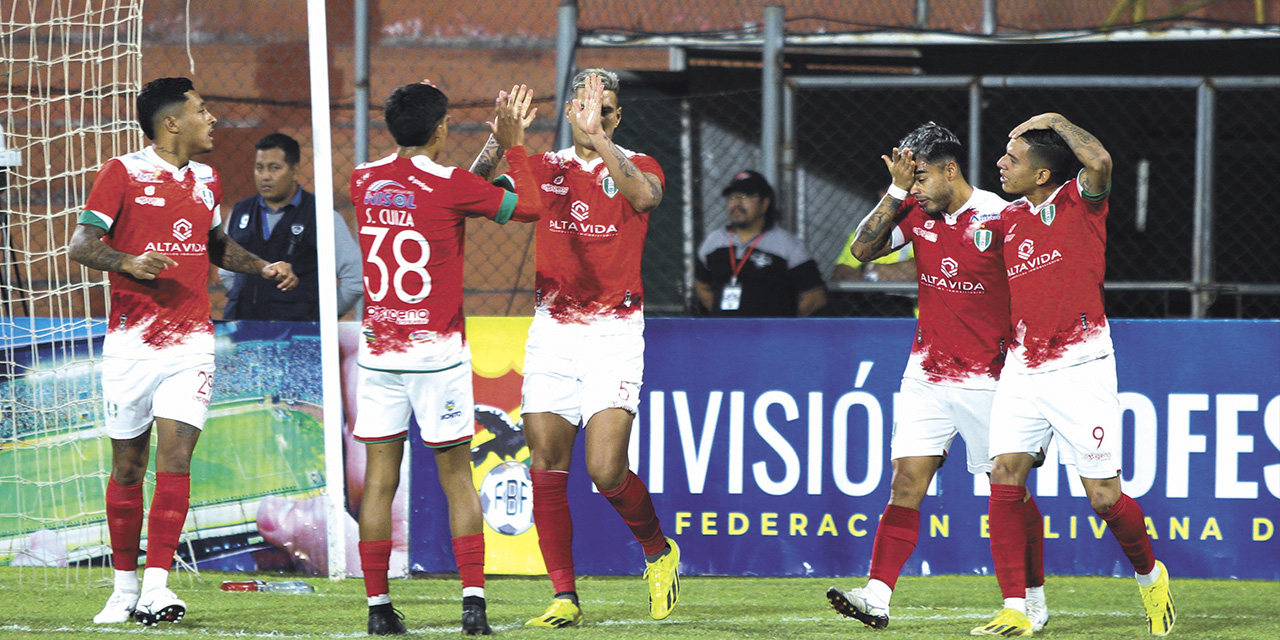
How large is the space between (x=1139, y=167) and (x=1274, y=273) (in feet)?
4.22

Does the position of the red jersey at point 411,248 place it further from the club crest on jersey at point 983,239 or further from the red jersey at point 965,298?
the club crest on jersey at point 983,239

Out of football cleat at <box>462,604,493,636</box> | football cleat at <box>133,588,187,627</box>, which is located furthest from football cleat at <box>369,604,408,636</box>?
football cleat at <box>133,588,187,627</box>

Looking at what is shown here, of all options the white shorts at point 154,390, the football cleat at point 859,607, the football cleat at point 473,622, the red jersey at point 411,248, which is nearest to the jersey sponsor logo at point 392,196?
the red jersey at point 411,248

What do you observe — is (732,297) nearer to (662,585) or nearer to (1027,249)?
(662,585)

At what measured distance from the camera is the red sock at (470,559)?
16.0 feet

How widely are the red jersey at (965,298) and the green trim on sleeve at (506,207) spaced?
152 centimetres

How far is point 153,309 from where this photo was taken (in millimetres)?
5156

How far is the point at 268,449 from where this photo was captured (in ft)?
21.6

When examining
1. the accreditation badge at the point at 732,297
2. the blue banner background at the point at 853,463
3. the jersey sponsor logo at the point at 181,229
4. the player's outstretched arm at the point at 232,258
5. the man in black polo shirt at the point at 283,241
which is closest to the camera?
the jersey sponsor logo at the point at 181,229

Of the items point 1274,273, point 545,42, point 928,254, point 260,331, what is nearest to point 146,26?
point 545,42

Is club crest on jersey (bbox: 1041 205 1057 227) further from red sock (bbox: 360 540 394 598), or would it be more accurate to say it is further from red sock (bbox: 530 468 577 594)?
red sock (bbox: 360 540 394 598)

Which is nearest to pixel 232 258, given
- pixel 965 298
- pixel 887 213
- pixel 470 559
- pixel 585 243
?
pixel 585 243

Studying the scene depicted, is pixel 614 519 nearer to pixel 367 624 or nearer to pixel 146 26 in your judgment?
pixel 367 624

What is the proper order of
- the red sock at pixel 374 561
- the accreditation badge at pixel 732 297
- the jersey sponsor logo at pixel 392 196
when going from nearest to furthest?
the jersey sponsor logo at pixel 392 196 < the red sock at pixel 374 561 < the accreditation badge at pixel 732 297
